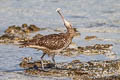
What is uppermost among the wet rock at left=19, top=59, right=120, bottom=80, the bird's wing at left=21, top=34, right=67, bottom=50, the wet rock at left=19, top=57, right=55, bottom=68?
the bird's wing at left=21, top=34, right=67, bottom=50

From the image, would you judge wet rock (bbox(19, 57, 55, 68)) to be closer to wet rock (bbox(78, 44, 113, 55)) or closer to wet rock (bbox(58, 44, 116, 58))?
wet rock (bbox(58, 44, 116, 58))

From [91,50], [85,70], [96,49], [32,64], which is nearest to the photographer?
[85,70]

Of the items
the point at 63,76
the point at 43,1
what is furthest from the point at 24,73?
the point at 43,1

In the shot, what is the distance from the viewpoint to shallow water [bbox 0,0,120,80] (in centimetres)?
1609

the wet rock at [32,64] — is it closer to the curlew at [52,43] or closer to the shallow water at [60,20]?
the shallow water at [60,20]

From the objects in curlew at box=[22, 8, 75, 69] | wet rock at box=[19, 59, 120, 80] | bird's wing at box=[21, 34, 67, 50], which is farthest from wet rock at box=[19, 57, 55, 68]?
bird's wing at box=[21, 34, 67, 50]

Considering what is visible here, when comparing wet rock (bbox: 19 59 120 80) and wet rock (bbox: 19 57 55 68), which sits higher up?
wet rock (bbox: 19 57 55 68)

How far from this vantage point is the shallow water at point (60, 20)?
16094 millimetres

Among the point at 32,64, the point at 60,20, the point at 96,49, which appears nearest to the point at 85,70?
the point at 32,64

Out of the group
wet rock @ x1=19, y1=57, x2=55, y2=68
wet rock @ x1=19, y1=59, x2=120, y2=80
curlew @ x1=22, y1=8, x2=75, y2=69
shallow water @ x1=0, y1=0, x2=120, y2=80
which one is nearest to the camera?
wet rock @ x1=19, y1=59, x2=120, y2=80

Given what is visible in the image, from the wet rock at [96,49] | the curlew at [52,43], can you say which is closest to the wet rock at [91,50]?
the wet rock at [96,49]

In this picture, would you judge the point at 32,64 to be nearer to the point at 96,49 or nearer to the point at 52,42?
the point at 52,42

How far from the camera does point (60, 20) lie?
22.8 metres

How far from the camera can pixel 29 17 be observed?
23.7m
